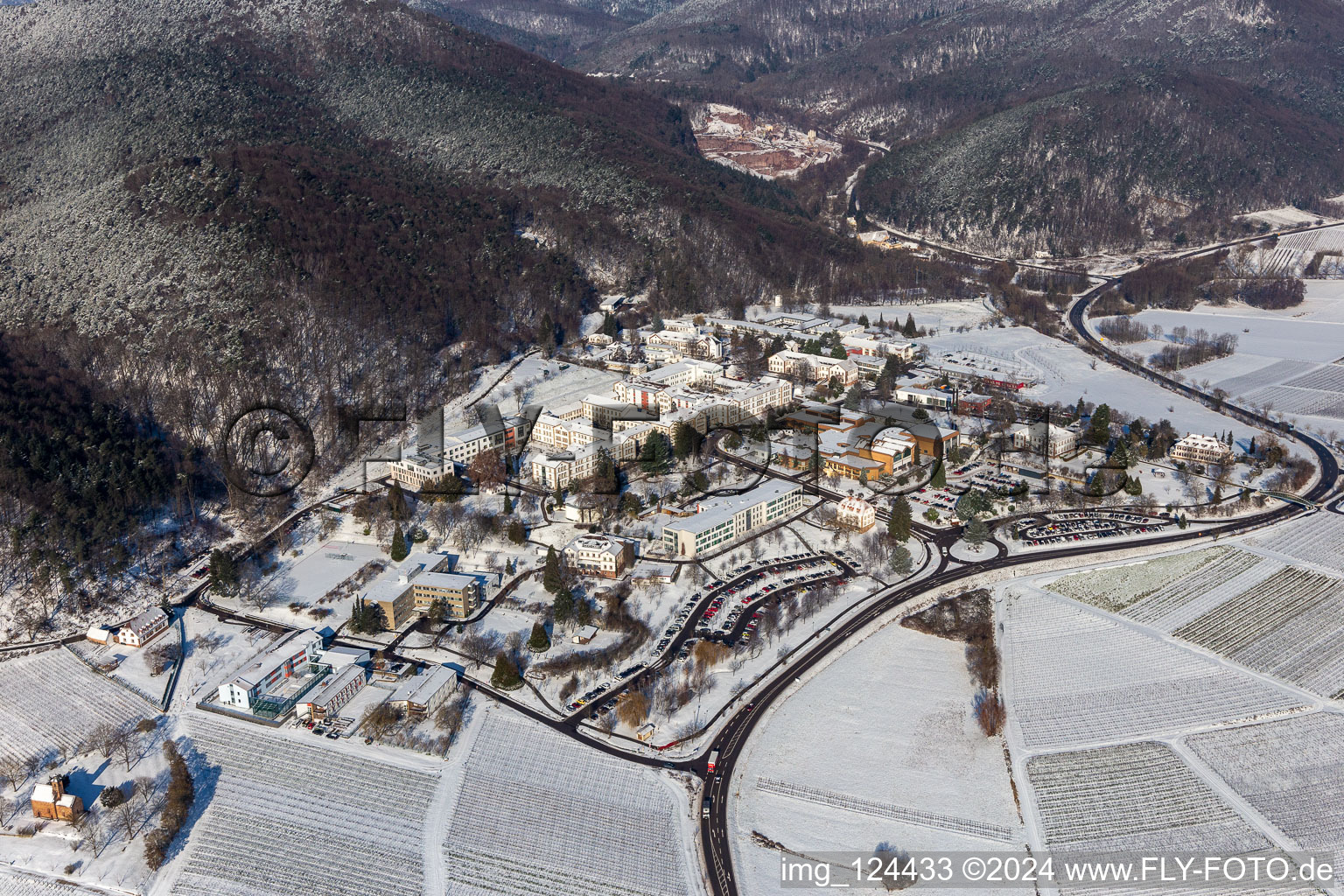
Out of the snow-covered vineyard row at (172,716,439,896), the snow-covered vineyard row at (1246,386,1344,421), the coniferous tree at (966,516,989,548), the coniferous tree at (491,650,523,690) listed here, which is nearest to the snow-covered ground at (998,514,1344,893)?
the coniferous tree at (966,516,989,548)

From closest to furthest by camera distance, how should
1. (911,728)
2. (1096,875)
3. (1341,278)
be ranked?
(1096,875)
(911,728)
(1341,278)

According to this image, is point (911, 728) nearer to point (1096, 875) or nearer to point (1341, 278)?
point (1096, 875)


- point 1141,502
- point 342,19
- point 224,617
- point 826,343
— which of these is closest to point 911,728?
point 1141,502

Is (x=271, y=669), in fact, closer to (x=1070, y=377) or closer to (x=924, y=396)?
(x=924, y=396)

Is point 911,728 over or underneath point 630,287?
underneath

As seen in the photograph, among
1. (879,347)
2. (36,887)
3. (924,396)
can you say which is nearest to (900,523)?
(924,396)

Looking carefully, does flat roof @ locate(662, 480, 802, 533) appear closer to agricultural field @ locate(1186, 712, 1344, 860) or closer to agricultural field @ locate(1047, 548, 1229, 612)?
agricultural field @ locate(1047, 548, 1229, 612)

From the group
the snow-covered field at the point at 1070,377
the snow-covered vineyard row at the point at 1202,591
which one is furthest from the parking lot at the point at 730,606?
the snow-covered field at the point at 1070,377
